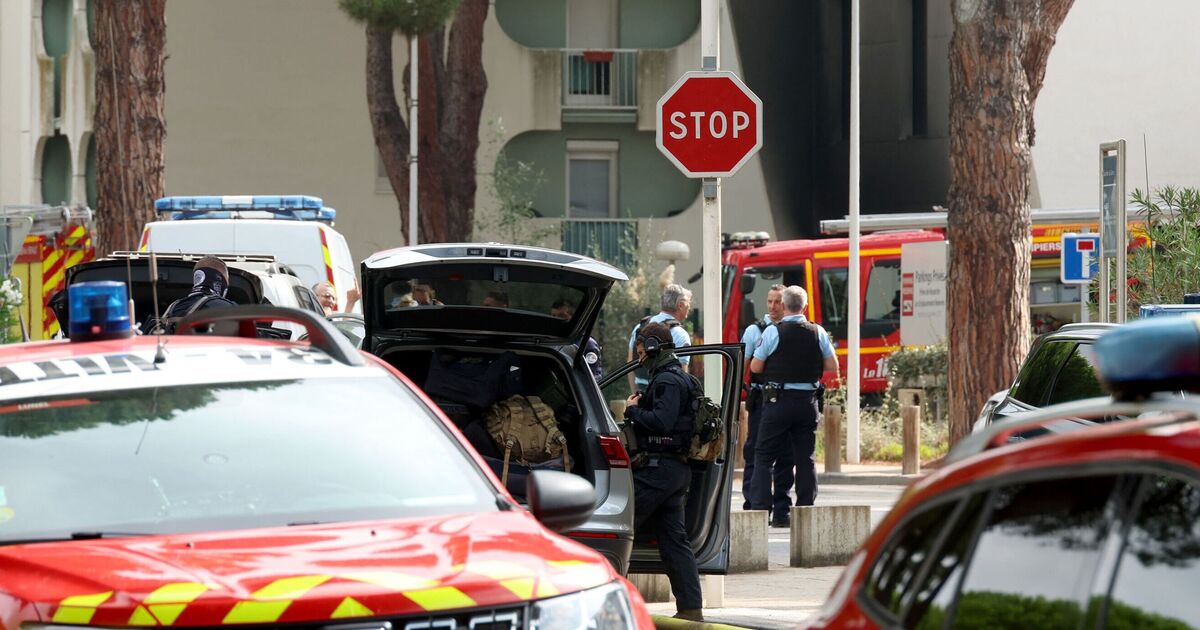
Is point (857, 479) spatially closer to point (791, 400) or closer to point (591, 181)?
point (791, 400)

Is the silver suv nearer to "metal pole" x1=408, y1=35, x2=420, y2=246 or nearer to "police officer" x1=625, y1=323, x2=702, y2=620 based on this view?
"police officer" x1=625, y1=323, x2=702, y2=620

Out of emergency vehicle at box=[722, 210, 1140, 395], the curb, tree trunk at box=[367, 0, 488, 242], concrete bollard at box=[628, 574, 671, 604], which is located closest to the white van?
the curb

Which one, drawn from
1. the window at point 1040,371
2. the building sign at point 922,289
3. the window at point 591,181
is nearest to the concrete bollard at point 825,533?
the window at point 1040,371

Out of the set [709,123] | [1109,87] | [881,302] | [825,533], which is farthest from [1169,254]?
[1109,87]

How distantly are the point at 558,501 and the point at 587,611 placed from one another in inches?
24.2

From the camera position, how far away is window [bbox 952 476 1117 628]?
256 centimetres

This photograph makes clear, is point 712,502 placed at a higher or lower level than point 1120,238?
lower

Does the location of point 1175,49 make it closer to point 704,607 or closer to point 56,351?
point 704,607

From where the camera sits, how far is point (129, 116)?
17859mm

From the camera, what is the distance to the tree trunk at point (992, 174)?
15.6 meters

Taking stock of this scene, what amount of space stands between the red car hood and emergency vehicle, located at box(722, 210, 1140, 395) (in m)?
21.5

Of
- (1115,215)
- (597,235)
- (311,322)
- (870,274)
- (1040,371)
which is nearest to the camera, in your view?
(311,322)

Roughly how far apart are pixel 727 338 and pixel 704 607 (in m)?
16.0

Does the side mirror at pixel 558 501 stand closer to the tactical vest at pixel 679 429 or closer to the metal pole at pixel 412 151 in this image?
the tactical vest at pixel 679 429
